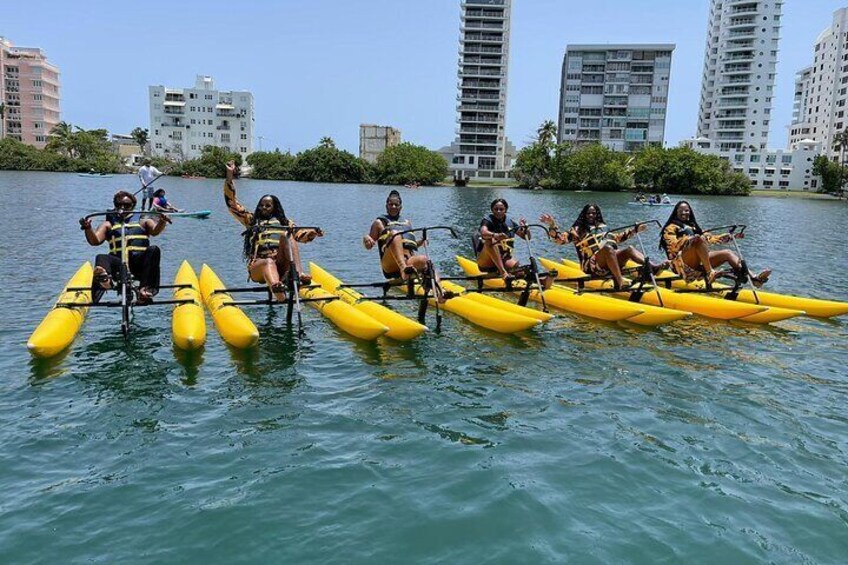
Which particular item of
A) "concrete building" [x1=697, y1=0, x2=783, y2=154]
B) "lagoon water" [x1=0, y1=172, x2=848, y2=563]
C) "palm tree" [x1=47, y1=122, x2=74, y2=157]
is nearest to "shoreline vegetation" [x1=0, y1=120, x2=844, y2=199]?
"palm tree" [x1=47, y1=122, x2=74, y2=157]

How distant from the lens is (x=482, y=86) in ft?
468

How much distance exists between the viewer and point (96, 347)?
10.6 meters

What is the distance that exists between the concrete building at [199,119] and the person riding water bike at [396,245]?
138 m

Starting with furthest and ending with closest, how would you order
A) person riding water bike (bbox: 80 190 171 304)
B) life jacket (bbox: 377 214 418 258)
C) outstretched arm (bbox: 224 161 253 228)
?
life jacket (bbox: 377 214 418 258) < outstretched arm (bbox: 224 161 253 228) < person riding water bike (bbox: 80 190 171 304)

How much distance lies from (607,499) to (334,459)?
2.81m

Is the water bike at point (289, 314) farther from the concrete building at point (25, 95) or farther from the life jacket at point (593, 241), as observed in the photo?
the concrete building at point (25, 95)

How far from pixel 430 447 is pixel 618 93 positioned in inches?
5840

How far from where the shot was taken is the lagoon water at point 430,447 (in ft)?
18.5

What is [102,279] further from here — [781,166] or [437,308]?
[781,166]

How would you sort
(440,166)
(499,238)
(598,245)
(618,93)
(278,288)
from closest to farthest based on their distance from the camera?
(278,288)
(499,238)
(598,245)
(440,166)
(618,93)

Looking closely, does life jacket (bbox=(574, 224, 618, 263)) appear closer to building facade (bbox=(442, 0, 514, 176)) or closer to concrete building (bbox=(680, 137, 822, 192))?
concrete building (bbox=(680, 137, 822, 192))

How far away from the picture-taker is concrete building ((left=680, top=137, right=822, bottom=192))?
4771 inches

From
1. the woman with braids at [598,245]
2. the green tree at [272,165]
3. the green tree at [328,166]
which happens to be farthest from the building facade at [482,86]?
the woman with braids at [598,245]

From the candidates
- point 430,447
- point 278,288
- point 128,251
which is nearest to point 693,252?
point 278,288
